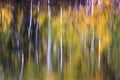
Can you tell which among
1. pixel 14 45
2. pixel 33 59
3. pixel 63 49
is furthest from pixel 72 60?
pixel 14 45

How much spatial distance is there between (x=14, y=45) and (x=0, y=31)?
0.12 m

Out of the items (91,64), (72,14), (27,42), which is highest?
(72,14)

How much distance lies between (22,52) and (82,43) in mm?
372

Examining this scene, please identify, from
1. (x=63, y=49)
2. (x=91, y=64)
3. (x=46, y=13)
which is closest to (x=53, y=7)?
(x=46, y=13)

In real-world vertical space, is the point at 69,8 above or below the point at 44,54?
above

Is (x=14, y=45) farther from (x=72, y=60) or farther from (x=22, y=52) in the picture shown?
(x=72, y=60)

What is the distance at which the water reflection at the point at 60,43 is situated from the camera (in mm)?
2045

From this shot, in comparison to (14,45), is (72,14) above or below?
above

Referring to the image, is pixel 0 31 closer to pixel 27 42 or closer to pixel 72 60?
pixel 27 42

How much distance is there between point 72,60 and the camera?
2.07 m

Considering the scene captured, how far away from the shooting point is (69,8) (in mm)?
2100

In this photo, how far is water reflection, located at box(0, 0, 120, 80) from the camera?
204 centimetres

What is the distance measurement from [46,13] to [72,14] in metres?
0.16

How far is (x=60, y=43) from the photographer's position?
2.09 m
